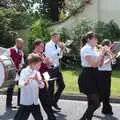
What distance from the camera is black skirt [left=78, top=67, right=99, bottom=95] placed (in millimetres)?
9523

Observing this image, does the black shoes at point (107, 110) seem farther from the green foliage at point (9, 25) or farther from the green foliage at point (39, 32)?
the green foliage at point (9, 25)

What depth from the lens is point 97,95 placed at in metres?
9.53

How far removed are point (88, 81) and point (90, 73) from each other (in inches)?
6.8

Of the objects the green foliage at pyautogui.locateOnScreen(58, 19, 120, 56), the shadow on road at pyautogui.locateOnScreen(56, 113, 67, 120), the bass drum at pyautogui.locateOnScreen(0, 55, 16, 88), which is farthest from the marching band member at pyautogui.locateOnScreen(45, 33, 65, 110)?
the green foliage at pyautogui.locateOnScreen(58, 19, 120, 56)

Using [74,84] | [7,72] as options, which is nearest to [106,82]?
[7,72]

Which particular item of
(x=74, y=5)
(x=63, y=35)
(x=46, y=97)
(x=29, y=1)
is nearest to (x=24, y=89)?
(x=46, y=97)

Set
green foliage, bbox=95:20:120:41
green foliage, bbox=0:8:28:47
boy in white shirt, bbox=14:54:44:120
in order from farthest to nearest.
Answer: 1. green foliage, bbox=0:8:28:47
2. green foliage, bbox=95:20:120:41
3. boy in white shirt, bbox=14:54:44:120

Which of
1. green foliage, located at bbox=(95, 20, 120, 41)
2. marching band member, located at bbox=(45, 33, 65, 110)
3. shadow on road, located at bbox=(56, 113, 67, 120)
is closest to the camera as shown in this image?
shadow on road, located at bbox=(56, 113, 67, 120)

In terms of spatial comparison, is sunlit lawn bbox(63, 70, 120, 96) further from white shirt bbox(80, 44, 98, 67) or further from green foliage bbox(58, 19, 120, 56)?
white shirt bbox(80, 44, 98, 67)

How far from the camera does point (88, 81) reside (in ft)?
31.3

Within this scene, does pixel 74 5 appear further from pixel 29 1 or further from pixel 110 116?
pixel 110 116

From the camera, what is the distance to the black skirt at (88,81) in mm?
9523

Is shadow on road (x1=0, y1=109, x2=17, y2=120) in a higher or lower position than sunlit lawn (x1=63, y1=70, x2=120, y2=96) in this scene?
lower

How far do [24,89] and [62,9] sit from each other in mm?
20964
